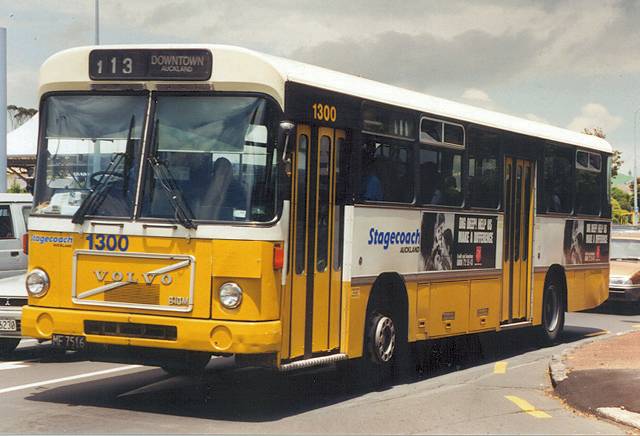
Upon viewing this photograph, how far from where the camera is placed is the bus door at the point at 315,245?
10586 mm

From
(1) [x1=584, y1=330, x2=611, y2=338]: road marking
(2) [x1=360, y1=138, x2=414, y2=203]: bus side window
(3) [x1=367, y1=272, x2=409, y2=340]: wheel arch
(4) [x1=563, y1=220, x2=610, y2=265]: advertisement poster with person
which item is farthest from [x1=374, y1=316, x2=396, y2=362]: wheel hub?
(1) [x1=584, y1=330, x2=611, y2=338]: road marking

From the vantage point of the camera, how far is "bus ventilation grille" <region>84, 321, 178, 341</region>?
10.0 meters

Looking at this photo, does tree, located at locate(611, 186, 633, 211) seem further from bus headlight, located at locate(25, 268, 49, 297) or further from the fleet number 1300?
bus headlight, located at locate(25, 268, 49, 297)

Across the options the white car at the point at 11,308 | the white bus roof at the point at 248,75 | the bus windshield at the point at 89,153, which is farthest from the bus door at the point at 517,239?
the bus windshield at the point at 89,153

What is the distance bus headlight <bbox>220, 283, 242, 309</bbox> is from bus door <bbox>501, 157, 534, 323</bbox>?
675 centimetres

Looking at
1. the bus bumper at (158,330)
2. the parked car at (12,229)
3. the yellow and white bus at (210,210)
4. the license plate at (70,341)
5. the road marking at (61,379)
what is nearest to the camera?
the bus bumper at (158,330)

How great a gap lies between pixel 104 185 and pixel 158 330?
1.43 metres

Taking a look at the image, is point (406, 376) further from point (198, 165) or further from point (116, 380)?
point (198, 165)

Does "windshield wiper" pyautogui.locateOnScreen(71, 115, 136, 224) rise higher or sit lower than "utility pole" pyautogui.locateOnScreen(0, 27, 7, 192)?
lower

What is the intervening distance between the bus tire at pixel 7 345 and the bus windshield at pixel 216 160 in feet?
16.7

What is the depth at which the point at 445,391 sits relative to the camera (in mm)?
12242

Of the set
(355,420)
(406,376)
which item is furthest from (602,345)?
(355,420)

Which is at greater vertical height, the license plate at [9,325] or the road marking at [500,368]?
the license plate at [9,325]

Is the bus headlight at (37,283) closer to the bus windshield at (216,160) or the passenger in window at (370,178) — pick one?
the bus windshield at (216,160)
